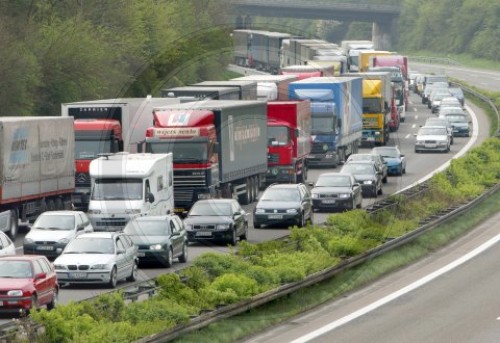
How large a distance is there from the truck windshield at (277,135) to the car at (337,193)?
7302 mm

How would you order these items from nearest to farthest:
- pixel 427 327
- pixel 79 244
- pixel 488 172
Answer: pixel 427 327
pixel 79 244
pixel 488 172

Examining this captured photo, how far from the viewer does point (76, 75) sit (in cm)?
7844

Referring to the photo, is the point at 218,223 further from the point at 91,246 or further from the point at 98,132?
the point at 98,132

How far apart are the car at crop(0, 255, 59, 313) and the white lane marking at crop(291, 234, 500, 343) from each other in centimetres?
585

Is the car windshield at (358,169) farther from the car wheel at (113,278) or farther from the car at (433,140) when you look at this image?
the car wheel at (113,278)

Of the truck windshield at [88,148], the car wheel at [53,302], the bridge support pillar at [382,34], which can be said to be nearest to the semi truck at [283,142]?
the truck windshield at [88,148]

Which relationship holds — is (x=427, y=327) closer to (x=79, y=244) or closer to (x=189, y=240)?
(x=79, y=244)

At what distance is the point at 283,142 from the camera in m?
60.7

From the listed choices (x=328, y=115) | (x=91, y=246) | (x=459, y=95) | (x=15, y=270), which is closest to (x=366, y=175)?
(x=328, y=115)

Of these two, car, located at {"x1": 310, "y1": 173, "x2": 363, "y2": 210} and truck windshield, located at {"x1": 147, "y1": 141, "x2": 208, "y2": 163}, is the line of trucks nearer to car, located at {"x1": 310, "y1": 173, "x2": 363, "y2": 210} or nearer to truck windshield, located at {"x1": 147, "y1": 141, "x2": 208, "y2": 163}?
truck windshield, located at {"x1": 147, "y1": 141, "x2": 208, "y2": 163}

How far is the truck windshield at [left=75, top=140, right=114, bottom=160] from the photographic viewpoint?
2137 inches

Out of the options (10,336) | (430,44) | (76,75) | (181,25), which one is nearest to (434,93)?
(181,25)

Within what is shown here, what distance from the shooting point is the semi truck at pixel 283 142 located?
199ft

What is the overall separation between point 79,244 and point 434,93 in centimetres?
8289
